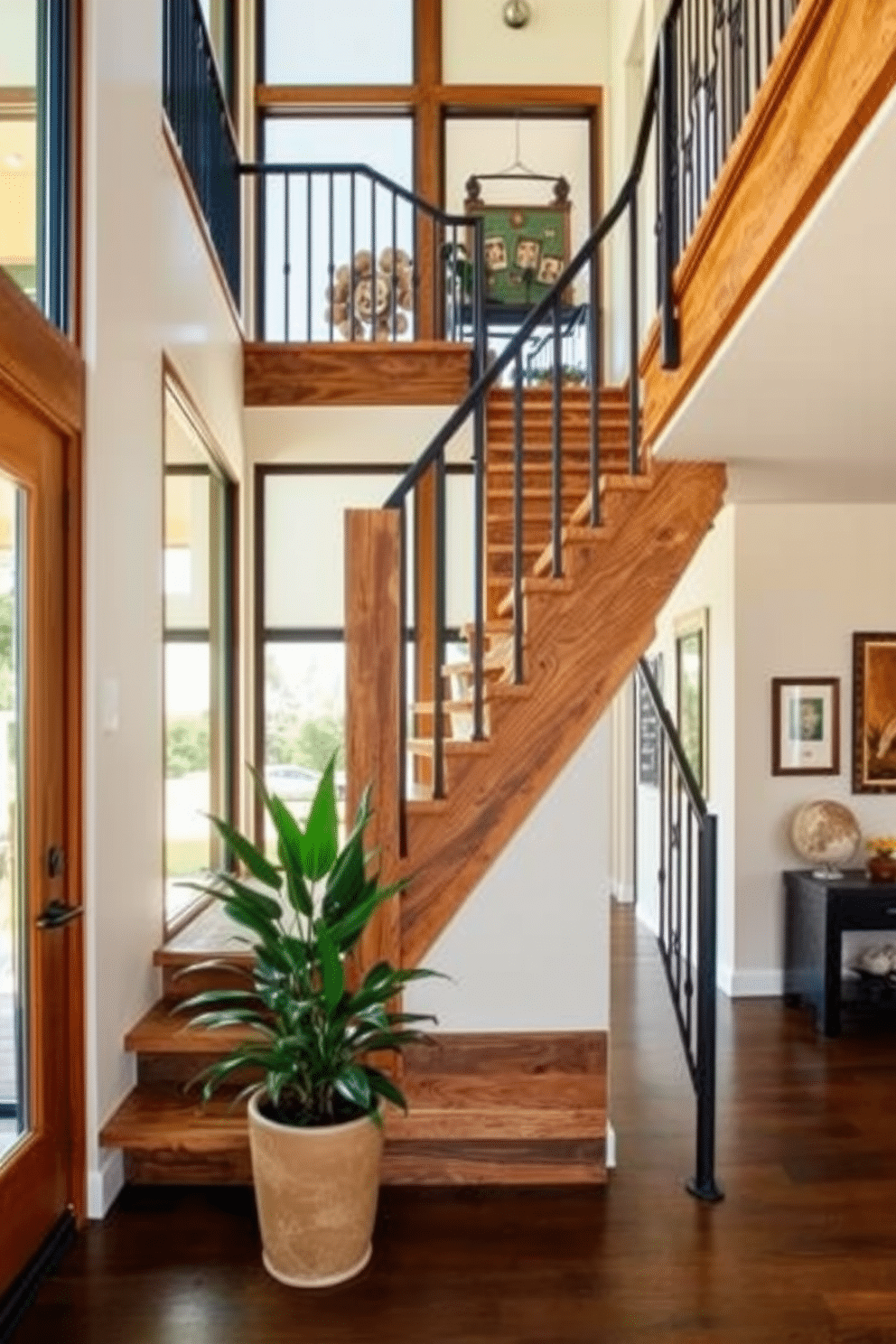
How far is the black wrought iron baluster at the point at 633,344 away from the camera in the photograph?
3.15 m

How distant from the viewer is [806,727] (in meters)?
4.64

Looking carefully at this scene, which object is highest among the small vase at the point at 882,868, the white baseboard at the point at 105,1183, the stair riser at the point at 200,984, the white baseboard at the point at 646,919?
the small vase at the point at 882,868

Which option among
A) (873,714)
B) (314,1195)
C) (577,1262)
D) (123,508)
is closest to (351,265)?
(123,508)

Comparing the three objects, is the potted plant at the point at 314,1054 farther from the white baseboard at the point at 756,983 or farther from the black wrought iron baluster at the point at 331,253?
the black wrought iron baluster at the point at 331,253

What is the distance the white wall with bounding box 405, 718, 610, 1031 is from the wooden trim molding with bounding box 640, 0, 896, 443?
A: 4.47 ft

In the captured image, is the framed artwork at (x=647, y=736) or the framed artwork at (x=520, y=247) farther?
the framed artwork at (x=520, y=247)

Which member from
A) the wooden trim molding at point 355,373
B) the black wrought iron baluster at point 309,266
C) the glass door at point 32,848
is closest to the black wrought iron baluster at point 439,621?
the glass door at point 32,848

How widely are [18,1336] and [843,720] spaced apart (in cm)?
400

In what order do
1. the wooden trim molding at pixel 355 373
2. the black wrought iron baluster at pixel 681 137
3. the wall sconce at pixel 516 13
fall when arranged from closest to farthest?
the black wrought iron baluster at pixel 681 137 < the wooden trim molding at pixel 355 373 < the wall sconce at pixel 516 13

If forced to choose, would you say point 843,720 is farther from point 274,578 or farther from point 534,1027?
point 274,578

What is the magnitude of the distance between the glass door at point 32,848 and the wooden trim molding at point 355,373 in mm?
2696

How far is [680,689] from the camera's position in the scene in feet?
18.6

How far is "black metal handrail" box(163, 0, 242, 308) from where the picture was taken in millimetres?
3760

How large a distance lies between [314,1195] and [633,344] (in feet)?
8.82
